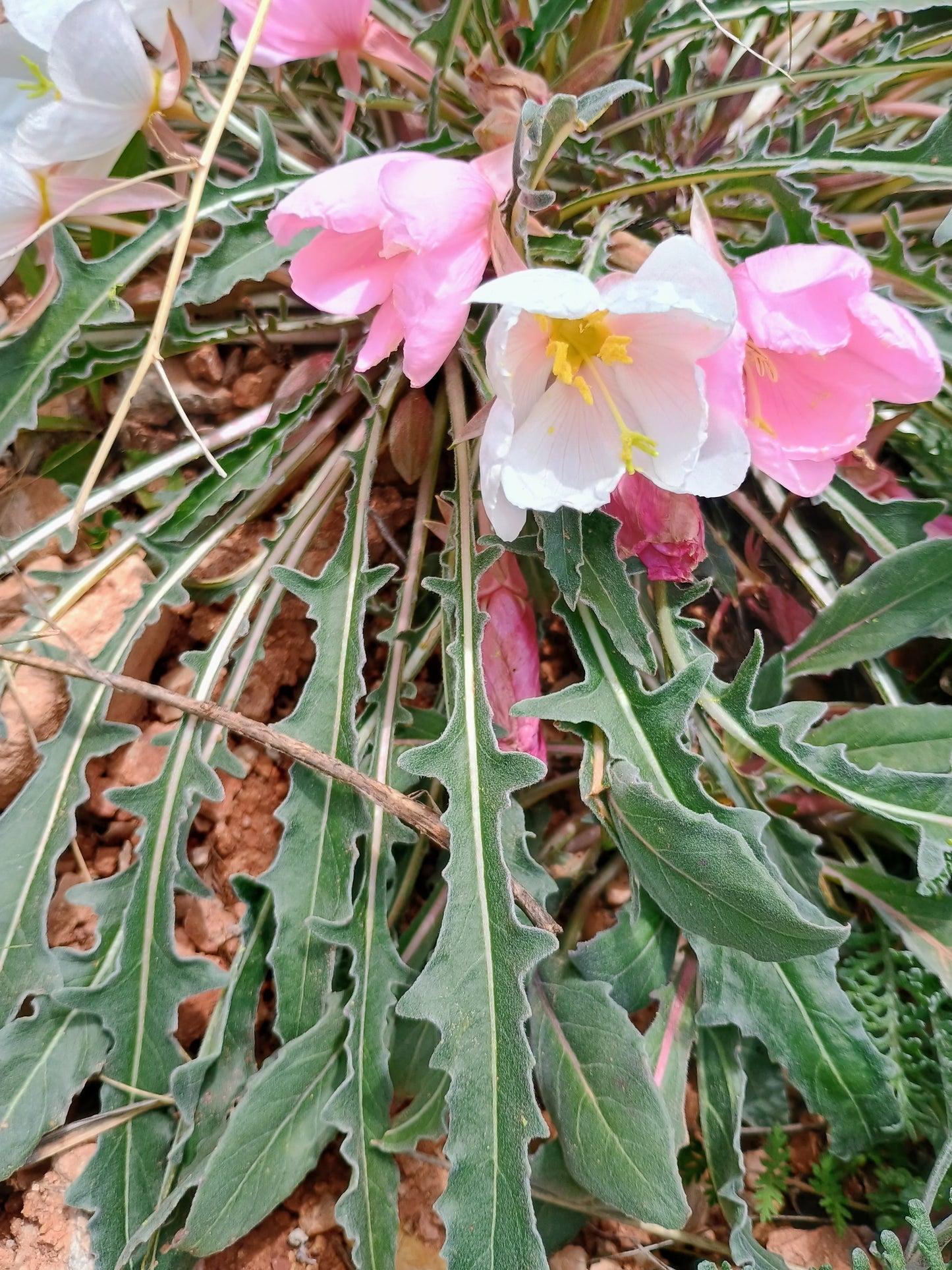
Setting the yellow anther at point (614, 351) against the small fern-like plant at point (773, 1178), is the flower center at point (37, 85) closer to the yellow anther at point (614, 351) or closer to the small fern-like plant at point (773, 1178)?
the yellow anther at point (614, 351)

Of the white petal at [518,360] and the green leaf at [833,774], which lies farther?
the green leaf at [833,774]

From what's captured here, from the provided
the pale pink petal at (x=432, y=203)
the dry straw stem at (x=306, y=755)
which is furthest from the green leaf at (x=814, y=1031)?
the pale pink petal at (x=432, y=203)

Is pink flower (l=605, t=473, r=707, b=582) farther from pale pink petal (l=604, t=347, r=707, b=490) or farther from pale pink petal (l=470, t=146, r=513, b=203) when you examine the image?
pale pink petal (l=470, t=146, r=513, b=203)

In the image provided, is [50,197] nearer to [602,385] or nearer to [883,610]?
[602,385]

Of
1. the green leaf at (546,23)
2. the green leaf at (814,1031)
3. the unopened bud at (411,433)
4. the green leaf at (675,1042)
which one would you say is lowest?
the green leaf at (675,1042)

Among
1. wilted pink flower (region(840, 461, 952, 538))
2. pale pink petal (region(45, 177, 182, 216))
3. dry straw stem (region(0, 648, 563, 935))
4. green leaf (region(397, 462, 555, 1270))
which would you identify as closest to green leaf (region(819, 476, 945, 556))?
wilted pink flower (region(840, 461, 952, 538))

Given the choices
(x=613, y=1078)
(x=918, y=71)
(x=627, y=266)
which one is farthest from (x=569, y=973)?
(x=918, y=71)

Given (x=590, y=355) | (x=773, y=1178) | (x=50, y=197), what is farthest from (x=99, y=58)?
(x=773, y=1178)
